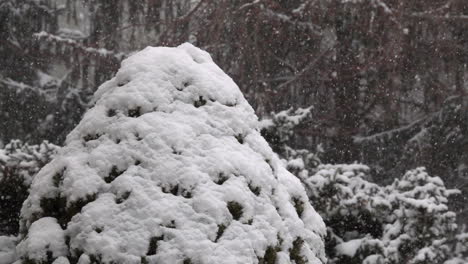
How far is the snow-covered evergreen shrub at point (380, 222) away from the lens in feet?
17.7

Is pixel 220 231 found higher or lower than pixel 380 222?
higher

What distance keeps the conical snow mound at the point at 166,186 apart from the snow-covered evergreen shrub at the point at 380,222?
251cm

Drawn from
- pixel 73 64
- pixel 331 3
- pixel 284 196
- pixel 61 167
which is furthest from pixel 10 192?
pixel 331 3

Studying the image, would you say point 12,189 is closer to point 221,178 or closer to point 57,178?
point 57,178

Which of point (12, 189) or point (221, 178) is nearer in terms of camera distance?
point (221, 178)

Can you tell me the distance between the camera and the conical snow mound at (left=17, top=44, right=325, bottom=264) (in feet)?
7.91

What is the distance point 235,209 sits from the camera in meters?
2.57

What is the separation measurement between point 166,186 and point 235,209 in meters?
0.29

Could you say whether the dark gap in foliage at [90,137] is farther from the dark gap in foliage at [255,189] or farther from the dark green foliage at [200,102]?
the dark gap in foliage at [255,189]

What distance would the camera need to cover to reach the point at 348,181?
5863mm

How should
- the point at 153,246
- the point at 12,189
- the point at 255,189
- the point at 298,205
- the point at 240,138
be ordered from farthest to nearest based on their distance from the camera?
1. the point at 12,189
2. the point at 298,205
3. the point at 240,138
4. the point at 255,189
5. the point at 153,246

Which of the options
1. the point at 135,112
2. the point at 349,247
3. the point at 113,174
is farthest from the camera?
the point at 349,247

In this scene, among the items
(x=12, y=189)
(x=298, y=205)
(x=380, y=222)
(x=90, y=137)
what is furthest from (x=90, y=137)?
(x=380, y=222)

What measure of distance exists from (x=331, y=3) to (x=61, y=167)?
722 centimetres
